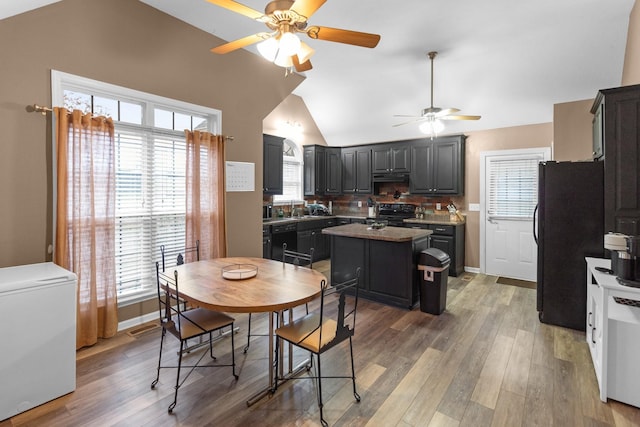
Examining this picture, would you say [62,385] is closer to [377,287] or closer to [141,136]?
[141,136]

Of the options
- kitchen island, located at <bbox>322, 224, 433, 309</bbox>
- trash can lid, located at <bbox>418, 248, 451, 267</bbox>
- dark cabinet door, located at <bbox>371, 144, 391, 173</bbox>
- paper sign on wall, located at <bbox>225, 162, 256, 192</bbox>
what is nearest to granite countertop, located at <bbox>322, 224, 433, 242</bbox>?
kitchen island, located at <bbox>322, 224, 433, 309</bbox>

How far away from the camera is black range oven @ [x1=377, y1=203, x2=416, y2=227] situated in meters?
6.05

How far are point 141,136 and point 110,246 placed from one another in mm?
1163

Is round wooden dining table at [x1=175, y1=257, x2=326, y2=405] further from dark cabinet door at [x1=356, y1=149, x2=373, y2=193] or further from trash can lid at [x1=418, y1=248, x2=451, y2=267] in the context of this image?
dark cabinet door at [x1=356, y1=149, x2=373, y2=193]

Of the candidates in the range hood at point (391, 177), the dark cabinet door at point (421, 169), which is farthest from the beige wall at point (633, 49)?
the range hood at point (391, 177)

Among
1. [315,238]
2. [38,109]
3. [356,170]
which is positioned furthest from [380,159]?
[38,109]

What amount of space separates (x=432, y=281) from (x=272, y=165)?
3.30 meters

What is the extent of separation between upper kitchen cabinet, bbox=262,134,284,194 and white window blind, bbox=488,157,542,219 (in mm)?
3693

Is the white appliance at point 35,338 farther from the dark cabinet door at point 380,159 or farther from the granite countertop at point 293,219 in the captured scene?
the dark cabinet door at point 380,159

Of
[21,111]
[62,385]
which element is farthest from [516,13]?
[62,385]

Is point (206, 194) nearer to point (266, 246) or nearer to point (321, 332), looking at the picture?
point (266, 246)

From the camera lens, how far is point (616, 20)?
3.17 meters

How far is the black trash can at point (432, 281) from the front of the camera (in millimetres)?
3650

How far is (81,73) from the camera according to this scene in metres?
2.79
